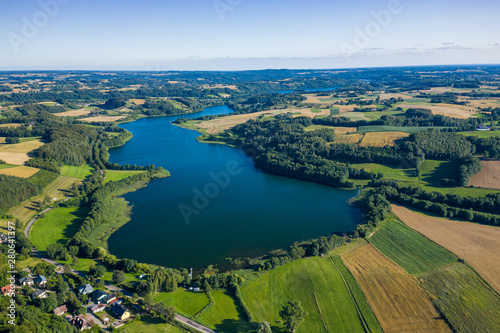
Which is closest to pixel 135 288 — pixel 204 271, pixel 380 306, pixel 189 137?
pixel 204 271

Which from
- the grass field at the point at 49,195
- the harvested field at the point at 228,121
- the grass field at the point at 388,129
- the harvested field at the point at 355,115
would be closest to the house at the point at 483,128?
the grass field at the point at 388,129

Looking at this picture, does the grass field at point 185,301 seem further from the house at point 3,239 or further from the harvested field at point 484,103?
the harvested field at point 484,103

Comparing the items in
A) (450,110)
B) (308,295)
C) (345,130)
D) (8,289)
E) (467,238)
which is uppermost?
(450,110)

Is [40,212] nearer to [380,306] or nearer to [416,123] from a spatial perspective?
[380,306]

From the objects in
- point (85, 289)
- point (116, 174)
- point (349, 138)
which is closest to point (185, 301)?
point (85, 289)

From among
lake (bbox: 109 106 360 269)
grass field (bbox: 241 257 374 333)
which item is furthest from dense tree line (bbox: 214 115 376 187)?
grass field (bbox: 241 257 374 333)

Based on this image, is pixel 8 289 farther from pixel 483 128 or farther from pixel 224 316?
pixel 483 128
